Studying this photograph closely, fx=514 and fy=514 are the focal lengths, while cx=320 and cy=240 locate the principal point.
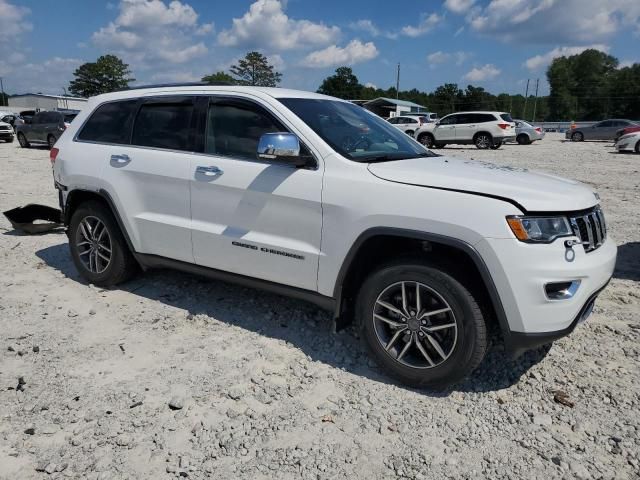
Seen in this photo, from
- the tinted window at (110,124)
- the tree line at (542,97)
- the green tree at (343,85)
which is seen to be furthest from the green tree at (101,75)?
the tinted window at (110,124)

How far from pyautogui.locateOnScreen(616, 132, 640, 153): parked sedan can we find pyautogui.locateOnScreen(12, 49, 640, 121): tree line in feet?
202

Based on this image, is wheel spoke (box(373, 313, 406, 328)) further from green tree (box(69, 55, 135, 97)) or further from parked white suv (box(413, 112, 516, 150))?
green tree (box(69, 55, 135, 97))

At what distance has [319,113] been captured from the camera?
387 cm

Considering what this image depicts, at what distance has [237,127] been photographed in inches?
155

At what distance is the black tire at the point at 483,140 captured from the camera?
922 inches

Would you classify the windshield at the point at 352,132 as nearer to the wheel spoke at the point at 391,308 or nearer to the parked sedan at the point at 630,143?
the wheel spoke at the point at 391,308

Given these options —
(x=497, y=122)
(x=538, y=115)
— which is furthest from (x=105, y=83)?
(x=497, y=122)

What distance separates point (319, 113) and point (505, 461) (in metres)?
2.60

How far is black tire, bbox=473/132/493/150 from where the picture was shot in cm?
2342

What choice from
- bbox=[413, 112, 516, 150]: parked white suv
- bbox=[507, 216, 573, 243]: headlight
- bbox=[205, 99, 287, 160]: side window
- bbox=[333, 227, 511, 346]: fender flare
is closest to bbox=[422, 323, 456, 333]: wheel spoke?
Result: bbox=[333, 227, 511, 346]: fender flare

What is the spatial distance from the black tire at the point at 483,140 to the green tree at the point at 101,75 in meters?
80.9

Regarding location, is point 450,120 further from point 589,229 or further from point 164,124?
point 589,229

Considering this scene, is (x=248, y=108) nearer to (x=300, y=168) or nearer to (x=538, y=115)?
(x=300, y=168)

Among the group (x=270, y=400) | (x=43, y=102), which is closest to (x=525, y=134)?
(x=270, y=400)
